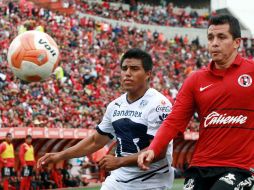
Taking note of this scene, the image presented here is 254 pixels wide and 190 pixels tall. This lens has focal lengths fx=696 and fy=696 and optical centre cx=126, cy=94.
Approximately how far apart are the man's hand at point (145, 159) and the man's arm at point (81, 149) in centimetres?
183

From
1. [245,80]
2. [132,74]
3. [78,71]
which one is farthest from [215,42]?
[78,71]

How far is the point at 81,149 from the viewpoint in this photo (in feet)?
22.7

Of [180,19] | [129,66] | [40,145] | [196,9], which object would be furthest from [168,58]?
[129,66]

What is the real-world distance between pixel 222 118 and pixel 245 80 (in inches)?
13.6

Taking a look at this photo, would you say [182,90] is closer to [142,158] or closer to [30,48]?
[142,158]

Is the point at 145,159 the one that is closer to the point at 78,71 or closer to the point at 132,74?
the point at 132,74

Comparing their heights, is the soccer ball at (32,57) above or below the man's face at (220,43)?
below

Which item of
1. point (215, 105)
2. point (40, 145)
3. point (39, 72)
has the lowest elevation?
point (40, 145)

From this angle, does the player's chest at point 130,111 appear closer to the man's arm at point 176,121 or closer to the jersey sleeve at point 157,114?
the jersey sleeve at point 157,114

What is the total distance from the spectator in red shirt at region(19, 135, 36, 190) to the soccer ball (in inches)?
197

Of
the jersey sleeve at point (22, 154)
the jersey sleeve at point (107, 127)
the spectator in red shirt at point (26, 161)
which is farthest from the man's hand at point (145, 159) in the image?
the jersey sleeve at point (22, 154)

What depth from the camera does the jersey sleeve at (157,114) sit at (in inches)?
249

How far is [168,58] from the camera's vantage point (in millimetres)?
42656

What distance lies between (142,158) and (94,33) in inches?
1341
